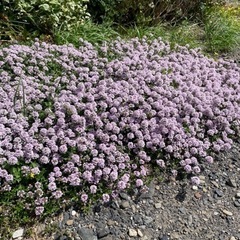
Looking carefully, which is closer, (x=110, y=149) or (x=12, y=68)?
(x=110, y=149)

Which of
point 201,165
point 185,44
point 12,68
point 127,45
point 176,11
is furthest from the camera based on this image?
Answer: point 176,11

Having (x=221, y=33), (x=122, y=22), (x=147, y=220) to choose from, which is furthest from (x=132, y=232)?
(x=221, y=33)

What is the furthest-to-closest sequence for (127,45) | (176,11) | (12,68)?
(176,11), (127,45), (12,68)

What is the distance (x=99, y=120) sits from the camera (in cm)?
373

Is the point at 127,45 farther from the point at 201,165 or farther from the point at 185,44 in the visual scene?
the point at 201,165

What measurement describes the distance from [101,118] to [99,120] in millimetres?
89

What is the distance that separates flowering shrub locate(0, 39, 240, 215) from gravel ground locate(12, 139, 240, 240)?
133 millimetres

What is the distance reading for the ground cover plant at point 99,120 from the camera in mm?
3305

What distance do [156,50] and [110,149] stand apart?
2.03 m

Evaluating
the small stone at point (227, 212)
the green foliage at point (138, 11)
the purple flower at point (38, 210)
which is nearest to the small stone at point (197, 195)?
the small stone at point (227, 212)

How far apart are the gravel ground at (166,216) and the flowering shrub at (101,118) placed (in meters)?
0.13

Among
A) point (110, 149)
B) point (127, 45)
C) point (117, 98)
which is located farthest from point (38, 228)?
point (127, 45)

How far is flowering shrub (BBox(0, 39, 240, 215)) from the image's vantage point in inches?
131

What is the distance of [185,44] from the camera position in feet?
19.0
